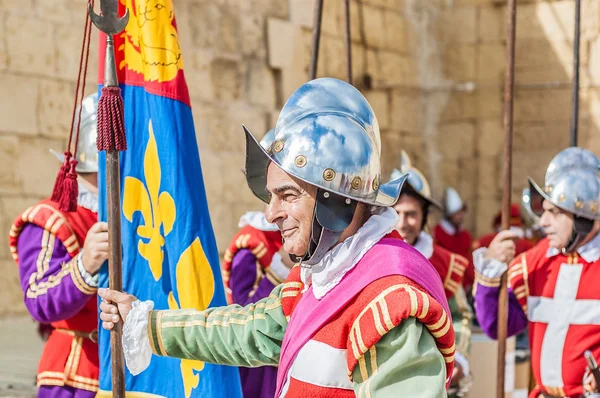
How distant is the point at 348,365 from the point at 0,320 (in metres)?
5.18

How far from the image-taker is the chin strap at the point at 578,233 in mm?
4508

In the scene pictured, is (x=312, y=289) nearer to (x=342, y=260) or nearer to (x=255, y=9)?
(x=342, y=260)

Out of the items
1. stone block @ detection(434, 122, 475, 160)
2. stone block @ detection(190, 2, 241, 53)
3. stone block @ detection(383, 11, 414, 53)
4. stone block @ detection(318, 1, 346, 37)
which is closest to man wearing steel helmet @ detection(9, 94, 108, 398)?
stone block @ detection(190, 2, 241, 53)

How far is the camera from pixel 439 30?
1219 cm

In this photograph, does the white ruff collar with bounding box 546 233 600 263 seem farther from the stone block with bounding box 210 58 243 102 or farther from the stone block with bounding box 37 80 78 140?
the stone block with bounding box 210 58 243 102

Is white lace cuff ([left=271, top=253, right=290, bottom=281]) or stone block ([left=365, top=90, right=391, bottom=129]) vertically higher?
stone block ([left=365, top=90, right=391, bottom=129])

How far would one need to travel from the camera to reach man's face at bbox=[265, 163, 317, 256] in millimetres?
2494

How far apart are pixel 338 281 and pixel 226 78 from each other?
668cm

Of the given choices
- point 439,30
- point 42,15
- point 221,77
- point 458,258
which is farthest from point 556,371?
point 439,30

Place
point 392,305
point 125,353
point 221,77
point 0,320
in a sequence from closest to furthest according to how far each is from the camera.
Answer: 1. point 392,305
2. point 125,353
3. point 0,320
4. point 221,77

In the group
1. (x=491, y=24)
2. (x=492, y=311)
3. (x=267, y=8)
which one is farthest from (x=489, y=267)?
(x=491, y=24)

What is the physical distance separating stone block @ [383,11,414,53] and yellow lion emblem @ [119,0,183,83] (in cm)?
824

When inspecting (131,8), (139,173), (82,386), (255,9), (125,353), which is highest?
(255,9)

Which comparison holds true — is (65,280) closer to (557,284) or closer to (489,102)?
(557,284)
